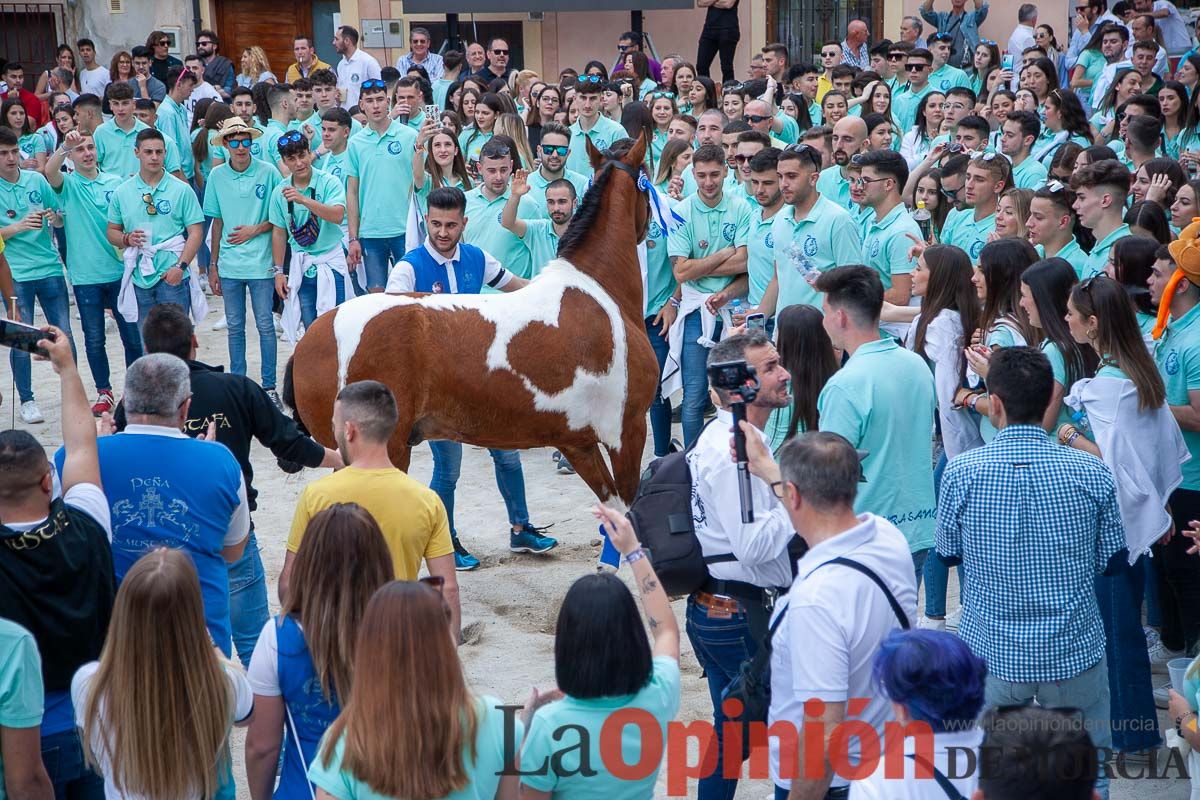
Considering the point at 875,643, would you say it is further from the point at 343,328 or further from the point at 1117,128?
the point at 1117,128

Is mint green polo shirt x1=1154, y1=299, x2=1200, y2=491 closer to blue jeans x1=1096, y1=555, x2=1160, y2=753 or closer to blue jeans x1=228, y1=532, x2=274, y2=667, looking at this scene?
blue jeans x1=1096, y1=555, x2=1160, y2=753

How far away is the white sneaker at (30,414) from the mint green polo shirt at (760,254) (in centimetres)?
580

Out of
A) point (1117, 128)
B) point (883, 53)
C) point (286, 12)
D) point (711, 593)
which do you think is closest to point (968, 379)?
point (711, 593)

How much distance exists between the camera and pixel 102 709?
3.19m

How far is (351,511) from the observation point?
338cm

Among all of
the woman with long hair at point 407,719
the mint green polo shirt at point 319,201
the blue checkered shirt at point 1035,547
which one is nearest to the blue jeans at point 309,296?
the mint green polo shirt at point 319,201

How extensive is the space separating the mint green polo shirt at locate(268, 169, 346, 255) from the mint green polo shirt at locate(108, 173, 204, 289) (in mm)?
613

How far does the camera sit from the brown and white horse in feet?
20.0

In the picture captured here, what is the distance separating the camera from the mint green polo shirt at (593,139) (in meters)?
11.5

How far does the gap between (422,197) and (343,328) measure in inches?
181

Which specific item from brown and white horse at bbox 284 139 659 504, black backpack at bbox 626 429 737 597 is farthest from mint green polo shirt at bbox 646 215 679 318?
black backpack at bbox 626 429 737 597

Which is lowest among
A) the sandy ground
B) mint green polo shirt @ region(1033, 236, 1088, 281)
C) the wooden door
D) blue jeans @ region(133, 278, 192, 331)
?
the sandy ground

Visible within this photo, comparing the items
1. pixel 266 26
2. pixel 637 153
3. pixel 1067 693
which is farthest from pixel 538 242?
pixel 266 26

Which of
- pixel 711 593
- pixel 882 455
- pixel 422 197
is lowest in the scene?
pixel 711 593
